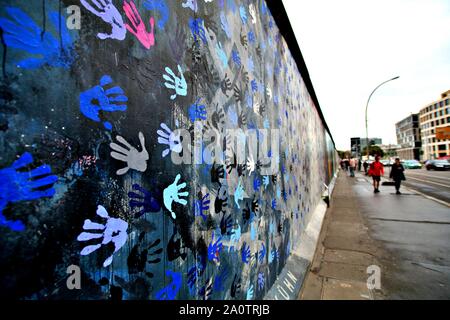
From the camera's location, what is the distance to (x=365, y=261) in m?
3.52

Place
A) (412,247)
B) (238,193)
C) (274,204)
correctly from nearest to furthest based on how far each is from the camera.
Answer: (238,193)
(274,204)
(412,247)

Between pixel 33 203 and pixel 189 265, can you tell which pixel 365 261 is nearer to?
pixel 189 265

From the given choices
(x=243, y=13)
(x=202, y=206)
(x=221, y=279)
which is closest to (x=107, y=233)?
(x=202, y=206)

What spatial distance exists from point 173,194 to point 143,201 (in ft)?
0.59

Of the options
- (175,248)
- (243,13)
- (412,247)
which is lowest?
(412,247)

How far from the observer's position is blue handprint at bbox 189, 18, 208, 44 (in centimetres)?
123

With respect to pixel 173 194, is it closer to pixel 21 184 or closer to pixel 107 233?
pixel 107 233

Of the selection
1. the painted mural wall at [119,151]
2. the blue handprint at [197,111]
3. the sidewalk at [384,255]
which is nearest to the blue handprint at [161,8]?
the painted mural wall at [119,151]

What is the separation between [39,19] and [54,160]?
39 cm

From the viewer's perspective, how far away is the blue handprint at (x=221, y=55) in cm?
148

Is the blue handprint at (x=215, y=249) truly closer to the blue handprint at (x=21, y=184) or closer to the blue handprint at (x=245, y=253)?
the blue handprint at (x=245, y=253)

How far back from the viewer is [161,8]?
103 centimetres

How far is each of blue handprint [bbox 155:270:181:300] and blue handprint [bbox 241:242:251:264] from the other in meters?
0.76

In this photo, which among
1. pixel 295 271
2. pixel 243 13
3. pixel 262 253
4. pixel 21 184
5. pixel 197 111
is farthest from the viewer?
pixel 295 271
